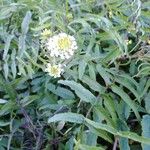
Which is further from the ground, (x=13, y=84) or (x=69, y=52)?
(x=69, y=52)

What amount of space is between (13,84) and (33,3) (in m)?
0.24

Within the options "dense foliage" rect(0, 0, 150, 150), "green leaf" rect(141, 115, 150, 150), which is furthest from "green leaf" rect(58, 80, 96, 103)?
"green leaf" rect(141, 115, 150, 150)

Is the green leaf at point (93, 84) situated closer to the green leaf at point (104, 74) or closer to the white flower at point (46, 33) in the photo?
the green leaf at point (104, 74)

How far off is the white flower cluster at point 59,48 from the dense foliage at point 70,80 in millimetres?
32

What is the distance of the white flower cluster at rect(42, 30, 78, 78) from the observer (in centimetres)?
98

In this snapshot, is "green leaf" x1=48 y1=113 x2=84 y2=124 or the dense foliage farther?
the dense foliage

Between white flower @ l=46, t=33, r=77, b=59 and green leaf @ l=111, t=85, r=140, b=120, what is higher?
white flower @ l=46, t=33, r=77, b=59

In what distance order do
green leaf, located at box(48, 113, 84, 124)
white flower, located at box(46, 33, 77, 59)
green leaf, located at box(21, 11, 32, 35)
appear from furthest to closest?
green leaf, located at box(21, 11, 32, 35) < white flower, located at box(46, 33, 77, 59) < green leaf, located at box(48, 113, 84, 124)

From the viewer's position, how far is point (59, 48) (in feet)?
3.21

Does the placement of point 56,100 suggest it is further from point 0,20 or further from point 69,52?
point 0,20

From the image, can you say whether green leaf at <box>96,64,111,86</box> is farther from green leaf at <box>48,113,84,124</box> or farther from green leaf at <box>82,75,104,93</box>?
green leaf at <box>48,113,84,124</box>

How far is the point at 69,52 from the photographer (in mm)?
984

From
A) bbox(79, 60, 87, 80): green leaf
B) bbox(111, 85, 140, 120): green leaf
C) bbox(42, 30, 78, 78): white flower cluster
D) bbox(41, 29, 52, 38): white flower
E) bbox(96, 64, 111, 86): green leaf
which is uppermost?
bbox(41, 29, 52, 38): white flower

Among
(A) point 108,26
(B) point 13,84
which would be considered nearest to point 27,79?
(B) point 13,84
